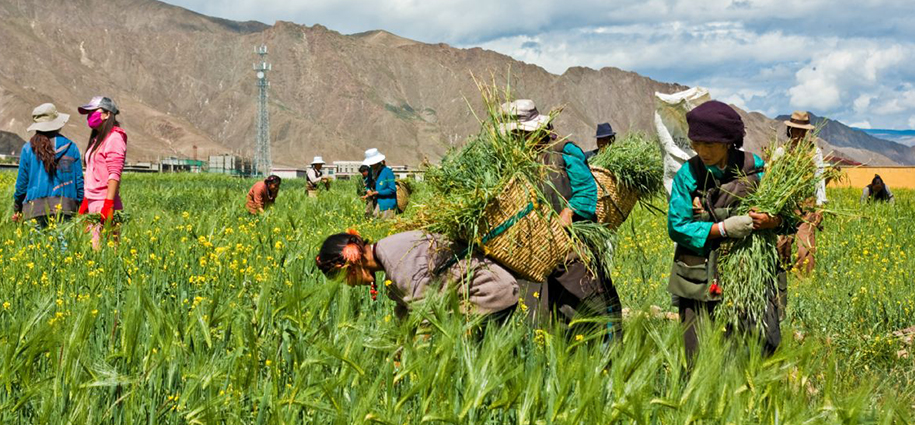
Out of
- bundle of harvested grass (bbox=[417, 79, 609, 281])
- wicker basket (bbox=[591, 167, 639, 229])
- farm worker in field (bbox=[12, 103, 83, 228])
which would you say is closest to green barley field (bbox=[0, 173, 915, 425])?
bundle of harvested grass (bbox=[417, 79, 609, 281])

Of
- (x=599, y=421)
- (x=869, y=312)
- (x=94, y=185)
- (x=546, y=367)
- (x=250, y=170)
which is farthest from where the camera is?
(x=250, y=170)

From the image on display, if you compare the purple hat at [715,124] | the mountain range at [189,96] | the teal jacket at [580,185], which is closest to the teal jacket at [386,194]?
the teal jacket at [580,185]

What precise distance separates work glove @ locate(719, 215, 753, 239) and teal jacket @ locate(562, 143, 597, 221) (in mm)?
666

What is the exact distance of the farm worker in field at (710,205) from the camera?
3.86 metres

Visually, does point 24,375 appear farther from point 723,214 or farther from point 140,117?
point 140,117

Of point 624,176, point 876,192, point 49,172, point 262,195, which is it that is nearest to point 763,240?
point 624,176

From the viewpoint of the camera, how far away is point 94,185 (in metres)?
6.73

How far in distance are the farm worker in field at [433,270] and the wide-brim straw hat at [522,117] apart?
0.57 meters

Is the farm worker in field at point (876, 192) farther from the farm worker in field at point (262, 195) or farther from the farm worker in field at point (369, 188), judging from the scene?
the farm worker in field at point (262, 195)

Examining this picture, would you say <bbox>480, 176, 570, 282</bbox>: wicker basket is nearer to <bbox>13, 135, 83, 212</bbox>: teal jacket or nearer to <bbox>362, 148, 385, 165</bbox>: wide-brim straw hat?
<bbox>13, 135, 83, 212</bbox>: teal jacket

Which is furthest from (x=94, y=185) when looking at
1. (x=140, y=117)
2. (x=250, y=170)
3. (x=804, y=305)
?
(x=140, y=117)

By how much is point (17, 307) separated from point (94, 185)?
7.88ft

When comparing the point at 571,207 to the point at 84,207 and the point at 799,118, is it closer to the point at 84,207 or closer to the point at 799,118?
the point at 799,118

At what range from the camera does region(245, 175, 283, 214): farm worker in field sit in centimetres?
1130
